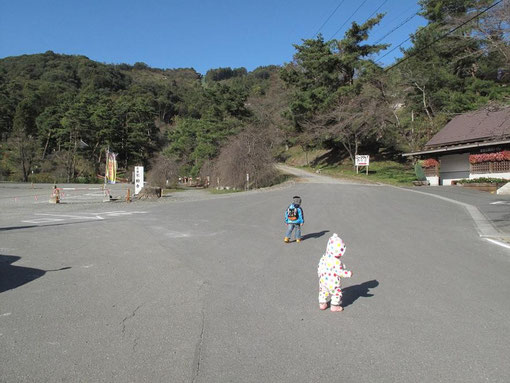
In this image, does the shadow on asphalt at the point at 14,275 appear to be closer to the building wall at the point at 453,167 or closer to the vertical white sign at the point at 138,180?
the vertical white sign at the point at 138,180

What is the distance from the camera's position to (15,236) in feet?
37.6

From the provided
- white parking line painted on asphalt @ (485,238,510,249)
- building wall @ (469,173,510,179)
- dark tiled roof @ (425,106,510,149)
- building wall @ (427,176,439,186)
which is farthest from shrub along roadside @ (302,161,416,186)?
white parking line painted on asphalt @ (485,238,510,249)

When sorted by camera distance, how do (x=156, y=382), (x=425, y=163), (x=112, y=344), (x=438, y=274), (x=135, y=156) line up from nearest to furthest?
(x=156, y=382) < (x=112, y=344) < (x=438, y=274) < (x=425, y=163) < (x=135, y=156)

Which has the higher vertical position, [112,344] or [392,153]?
[392,153]

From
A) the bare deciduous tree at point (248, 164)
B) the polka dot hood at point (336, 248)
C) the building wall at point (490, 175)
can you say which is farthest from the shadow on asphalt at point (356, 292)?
the bare deciduous tree at point (248, 164)

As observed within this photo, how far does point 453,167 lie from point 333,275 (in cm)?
3038

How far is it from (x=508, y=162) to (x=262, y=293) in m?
26.4

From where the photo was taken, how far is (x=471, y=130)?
29047 millimetres

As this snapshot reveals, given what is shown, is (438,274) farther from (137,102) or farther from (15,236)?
(137,102)

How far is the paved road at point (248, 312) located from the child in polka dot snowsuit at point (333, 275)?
22 centimetres

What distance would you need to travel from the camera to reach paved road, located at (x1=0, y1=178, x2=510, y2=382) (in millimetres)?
3518

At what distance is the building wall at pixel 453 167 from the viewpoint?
30.1 metres

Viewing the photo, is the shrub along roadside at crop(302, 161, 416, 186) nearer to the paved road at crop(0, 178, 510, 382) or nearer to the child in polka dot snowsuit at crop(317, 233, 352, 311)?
the paved road at crop(0, 178, 510, 382)

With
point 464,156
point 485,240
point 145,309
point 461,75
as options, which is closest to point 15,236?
point 145,309
